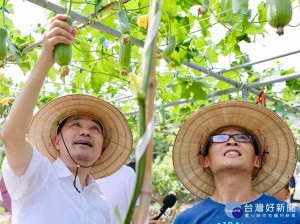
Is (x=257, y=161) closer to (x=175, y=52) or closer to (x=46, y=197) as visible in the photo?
(x=46, y=197)

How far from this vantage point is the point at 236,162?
1.60 m

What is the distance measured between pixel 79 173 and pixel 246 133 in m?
0.80

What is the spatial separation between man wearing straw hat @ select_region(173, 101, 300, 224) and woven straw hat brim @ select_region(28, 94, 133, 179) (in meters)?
0.31

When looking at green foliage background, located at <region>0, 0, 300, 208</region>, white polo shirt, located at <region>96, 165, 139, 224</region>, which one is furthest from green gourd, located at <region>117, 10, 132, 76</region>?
white polo shirt, located at <region>96, 165, 139, 224</region>

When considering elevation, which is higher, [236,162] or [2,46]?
[2,46]

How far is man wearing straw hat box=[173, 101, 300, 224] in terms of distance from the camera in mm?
1602

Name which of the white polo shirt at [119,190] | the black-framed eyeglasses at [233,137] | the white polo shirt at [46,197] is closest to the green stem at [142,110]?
the white polo shirt at [46,197]

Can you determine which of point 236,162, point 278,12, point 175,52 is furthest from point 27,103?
point 175,52

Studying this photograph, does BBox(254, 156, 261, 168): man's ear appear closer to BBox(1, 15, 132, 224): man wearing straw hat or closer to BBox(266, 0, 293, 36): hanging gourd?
BBox(1, 15, 132, 224): man wearing straw hat

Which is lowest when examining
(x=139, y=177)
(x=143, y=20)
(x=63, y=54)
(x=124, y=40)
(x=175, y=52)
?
(x=139, y=177)

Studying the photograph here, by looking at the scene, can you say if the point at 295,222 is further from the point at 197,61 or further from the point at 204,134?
the point at 197,61

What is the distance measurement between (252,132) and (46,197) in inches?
39.8

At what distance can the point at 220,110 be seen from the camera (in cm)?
183

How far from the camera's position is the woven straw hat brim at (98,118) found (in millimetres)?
1878
